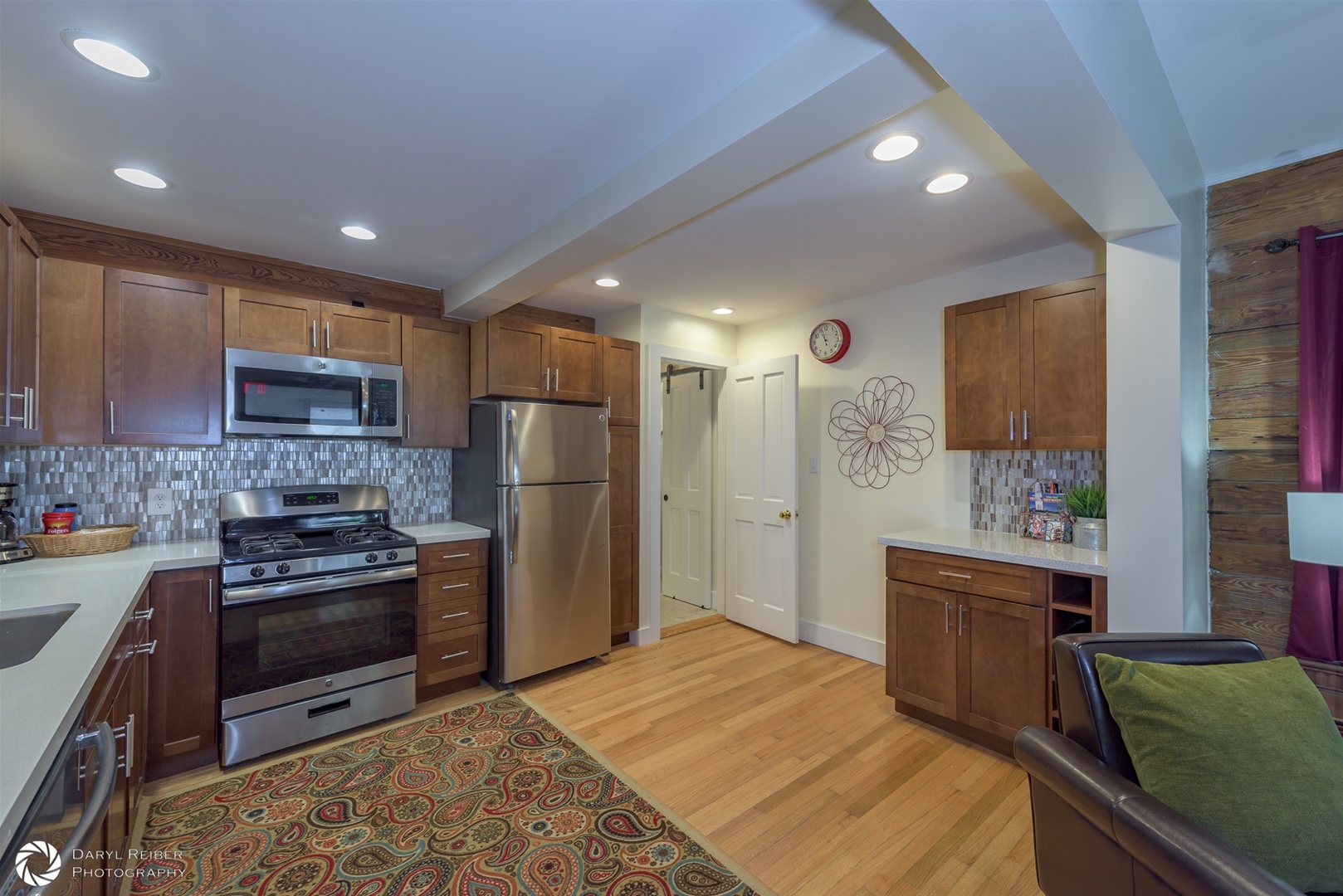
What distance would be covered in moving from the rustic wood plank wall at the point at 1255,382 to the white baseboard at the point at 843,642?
1742 mm

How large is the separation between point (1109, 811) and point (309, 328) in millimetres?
3520

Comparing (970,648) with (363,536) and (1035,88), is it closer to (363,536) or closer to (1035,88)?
(1035,88)

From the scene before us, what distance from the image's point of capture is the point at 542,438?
3381 mm

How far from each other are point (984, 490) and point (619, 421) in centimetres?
224

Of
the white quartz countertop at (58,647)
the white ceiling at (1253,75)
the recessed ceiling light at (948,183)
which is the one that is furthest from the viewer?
the recessed ceiling light at (948,183)

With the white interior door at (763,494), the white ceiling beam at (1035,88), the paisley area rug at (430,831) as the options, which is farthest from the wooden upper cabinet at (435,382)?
the white ceiling beam at (1035,88)

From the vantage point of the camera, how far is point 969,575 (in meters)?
2.64

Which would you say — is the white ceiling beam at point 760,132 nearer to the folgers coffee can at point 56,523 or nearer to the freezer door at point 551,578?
the freezer door at point 551,578

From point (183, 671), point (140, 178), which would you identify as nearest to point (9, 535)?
point (183, 671)

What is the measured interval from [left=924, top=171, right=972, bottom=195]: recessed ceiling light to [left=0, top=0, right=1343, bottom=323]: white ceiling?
0.05 meters

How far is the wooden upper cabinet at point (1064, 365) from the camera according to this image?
2.56 metres

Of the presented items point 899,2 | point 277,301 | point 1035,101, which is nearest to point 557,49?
point 899,2

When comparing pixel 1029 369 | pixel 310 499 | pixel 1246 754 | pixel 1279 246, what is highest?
pixel 1279 246

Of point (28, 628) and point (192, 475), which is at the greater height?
point (192, 475)
